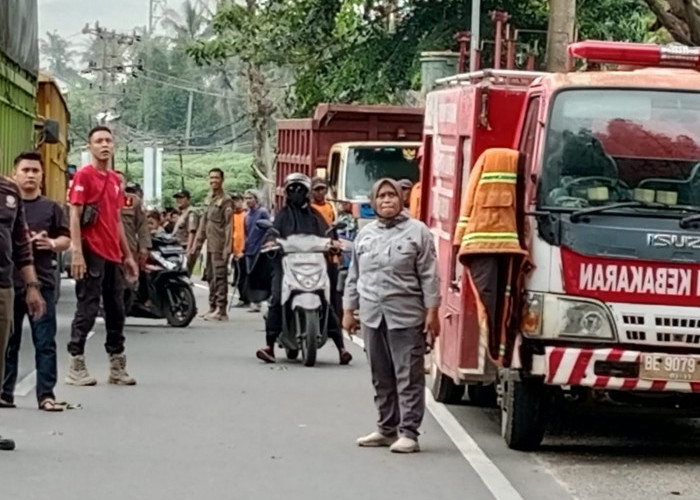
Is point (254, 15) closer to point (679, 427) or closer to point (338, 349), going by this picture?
point (338, 349)

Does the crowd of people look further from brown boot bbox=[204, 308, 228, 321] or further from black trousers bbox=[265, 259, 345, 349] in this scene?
brown boot bbox=[204, 308, 228, 321]

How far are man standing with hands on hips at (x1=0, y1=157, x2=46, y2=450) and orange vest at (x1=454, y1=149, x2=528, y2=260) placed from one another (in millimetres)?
2745

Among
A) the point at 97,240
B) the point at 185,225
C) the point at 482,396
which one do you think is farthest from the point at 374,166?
the point at 97,240

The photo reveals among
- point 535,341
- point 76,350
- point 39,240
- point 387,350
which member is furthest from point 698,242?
point 76,350

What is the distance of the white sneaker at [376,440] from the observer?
11.0m

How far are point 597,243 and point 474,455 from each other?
1.56m

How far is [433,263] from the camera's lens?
10844 mm

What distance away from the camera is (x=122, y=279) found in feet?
45.4

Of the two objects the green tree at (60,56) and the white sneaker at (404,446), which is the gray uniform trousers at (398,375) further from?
the green tree at (60,56)

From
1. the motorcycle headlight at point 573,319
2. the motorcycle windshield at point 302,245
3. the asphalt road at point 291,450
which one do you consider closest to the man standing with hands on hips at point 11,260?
the asphalt road at point 291,450

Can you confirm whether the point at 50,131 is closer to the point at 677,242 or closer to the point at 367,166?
the point at 367,166

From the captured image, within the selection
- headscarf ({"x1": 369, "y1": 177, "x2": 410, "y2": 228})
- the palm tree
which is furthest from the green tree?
headscarf ({"x1": 369, "y1": 177, "x2": 410, "y2": 228})

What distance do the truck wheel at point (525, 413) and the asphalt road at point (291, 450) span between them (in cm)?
12

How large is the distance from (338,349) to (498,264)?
644 cm
